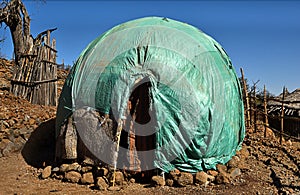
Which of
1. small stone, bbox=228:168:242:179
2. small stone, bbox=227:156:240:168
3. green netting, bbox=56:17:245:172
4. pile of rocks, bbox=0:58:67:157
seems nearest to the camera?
green netting, bbox=56:17:245:172

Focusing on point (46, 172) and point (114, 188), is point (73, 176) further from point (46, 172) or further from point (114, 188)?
point (114, 188)

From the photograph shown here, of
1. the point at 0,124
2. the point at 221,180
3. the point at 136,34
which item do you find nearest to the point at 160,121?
the point at 221,180

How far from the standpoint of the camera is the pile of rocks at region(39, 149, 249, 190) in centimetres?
572

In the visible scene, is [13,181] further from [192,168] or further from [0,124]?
[192,168]

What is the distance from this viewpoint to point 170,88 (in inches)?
236

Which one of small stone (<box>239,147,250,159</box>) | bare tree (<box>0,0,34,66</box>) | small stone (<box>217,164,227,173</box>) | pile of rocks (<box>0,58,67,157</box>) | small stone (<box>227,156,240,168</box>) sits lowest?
small stone (<box>217,164,227,173</box>)

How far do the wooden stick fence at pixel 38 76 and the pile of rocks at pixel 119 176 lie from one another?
4614mm

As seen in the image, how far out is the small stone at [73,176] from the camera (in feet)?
19.3

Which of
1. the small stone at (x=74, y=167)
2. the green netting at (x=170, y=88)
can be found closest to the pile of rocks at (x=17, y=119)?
the green netting at (x=170, y=88)

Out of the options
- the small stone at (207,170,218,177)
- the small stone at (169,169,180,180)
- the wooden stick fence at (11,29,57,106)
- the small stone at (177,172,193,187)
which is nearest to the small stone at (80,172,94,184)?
the small stone at (169,169,180,180)

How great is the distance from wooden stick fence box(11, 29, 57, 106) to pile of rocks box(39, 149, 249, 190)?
4614mm

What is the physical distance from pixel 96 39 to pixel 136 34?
140 centimetres

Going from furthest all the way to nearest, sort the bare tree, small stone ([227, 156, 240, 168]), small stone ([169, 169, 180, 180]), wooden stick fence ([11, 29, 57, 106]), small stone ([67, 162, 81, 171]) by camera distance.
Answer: the bare tree → wooden stick fence ([11, 29, 57, 106]) → small stone ([227, 156, 240, 168]) → small stone ([67, 162, 81, 171]) → small stone ([169, 169, 180, 180])

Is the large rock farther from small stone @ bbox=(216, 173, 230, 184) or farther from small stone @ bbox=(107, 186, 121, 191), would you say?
small stone @ bbox=(216, 173, 230, 184)
